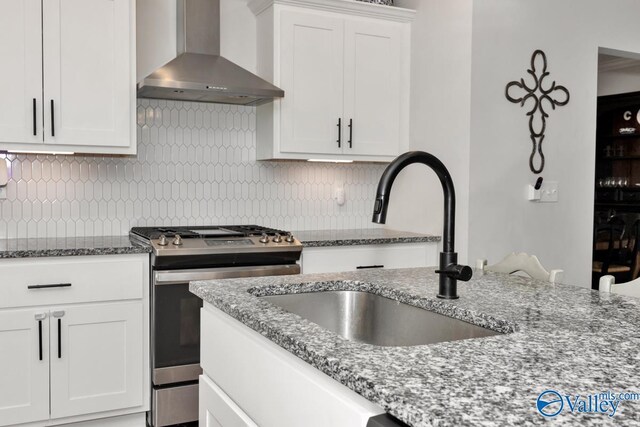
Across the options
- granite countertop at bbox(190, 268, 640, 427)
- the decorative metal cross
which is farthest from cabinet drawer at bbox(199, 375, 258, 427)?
the decorative metal cross

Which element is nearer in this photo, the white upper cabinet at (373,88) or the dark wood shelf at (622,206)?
the white upper cabinet at (373,88)

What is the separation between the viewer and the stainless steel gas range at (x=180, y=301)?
9.90 ft

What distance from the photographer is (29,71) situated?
3.01 metres

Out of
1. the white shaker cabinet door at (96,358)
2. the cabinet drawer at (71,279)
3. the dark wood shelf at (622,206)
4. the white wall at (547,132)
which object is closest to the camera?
the cabinet drawer at (71,279)

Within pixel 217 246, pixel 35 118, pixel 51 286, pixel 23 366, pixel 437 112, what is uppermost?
pixel 437 112

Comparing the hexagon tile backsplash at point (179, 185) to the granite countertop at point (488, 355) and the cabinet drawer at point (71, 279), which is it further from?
the granite countertop at point (488, 355)

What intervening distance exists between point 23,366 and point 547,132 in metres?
3.10

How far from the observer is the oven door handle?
9.86 ft

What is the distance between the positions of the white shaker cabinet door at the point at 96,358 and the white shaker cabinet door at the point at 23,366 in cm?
4

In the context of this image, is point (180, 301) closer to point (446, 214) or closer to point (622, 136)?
point (446, 214)

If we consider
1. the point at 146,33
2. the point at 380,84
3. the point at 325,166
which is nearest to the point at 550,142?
the point at 380,84

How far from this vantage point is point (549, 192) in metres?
3.75
